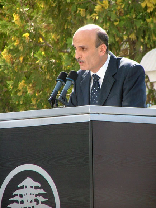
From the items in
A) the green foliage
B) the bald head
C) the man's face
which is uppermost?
the green foliage

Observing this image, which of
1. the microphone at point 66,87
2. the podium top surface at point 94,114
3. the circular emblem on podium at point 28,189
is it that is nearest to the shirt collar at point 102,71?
the microphone at point 66,87

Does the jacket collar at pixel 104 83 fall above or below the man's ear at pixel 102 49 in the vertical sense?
below

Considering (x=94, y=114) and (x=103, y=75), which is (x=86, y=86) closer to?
(x=103, y=75)

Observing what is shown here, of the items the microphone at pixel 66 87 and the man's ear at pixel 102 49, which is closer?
the microphone at pixel 66 87

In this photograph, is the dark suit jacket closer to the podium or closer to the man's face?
the man's face

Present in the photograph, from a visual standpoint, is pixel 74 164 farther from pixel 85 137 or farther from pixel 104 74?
pixel 104 74

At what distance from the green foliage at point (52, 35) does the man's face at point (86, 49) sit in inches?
193

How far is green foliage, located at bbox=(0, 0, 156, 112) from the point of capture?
9.02 metres

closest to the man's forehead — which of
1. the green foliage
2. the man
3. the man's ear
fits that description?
the man

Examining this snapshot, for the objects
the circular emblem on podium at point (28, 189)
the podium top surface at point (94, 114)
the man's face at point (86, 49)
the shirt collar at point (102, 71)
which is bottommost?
the circular emblem on podium at point (28, 189)

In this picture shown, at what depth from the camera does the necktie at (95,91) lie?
375 centimetres

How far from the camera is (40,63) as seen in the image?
1146 cm

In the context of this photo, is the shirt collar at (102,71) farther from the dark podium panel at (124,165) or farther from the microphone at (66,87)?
the dark podium panel at (124,165)

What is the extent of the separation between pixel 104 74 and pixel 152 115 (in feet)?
3.04
